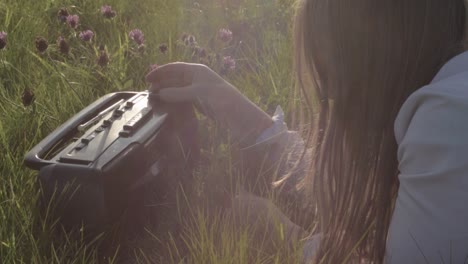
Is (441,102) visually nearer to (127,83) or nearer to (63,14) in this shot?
(127,83)

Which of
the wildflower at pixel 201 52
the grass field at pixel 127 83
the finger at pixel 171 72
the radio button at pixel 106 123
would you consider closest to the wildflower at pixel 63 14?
the grass field at pixel 127 83

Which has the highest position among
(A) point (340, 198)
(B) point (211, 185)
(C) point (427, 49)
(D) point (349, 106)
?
(C) point (427, 49)

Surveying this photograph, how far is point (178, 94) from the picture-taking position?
1905 millimetres

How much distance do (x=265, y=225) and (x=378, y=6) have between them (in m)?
0.67

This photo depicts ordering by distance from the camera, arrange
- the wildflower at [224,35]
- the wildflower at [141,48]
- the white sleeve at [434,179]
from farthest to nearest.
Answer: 1. the wildflower at [224,35]
2. the wildflower at [141,48]
3. the white sleeve at [434,179]

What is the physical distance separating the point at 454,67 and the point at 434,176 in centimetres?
26

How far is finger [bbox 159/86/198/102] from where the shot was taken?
191 centimetres

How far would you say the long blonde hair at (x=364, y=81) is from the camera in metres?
1.27

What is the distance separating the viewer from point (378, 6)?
127 cm

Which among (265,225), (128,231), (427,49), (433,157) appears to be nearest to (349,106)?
(427,49)

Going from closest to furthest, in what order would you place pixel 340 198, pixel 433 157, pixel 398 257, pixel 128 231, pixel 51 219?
pixel 433 157 → pixel 398 257 → pixel 340 198 → pixel 51 219 → pixel 128 231

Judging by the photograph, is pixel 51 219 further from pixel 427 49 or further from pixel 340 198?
pixel 427 49

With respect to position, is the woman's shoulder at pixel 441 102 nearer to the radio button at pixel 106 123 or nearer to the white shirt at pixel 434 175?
the white shirt at pixel 434 175

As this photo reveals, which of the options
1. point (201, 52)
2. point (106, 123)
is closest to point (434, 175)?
point (106, 123)
